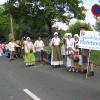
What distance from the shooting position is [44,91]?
502 centimetres

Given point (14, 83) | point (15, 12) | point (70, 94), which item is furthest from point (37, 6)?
point (70, 94)

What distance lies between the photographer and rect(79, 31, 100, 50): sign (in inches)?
246

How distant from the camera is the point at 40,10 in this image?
844 inches

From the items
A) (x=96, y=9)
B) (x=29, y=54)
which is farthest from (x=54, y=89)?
(x=96, y=9)

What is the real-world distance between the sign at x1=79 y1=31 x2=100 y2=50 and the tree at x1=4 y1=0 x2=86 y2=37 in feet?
46.6

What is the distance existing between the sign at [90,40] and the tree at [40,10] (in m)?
14.2

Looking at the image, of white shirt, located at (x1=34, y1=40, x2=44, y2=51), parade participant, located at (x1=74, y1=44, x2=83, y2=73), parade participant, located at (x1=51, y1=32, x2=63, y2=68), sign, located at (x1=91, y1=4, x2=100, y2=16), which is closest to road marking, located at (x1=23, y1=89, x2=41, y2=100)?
parade participant, located at (x1=74, y1=44, x2=83, y2=73)

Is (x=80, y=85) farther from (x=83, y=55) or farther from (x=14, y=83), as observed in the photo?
(x=14, y=83)

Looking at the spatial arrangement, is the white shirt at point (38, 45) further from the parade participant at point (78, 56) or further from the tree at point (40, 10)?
the tree at point (40, 10)

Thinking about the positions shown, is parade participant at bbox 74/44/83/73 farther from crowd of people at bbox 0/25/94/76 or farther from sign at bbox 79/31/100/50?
sign at bbox 79/31/100/50

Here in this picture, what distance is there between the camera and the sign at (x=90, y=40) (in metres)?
6.24

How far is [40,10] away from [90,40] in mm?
15941

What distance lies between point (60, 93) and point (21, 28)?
4267cm

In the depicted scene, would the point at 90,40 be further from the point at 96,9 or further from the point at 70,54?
the point at 96,9
